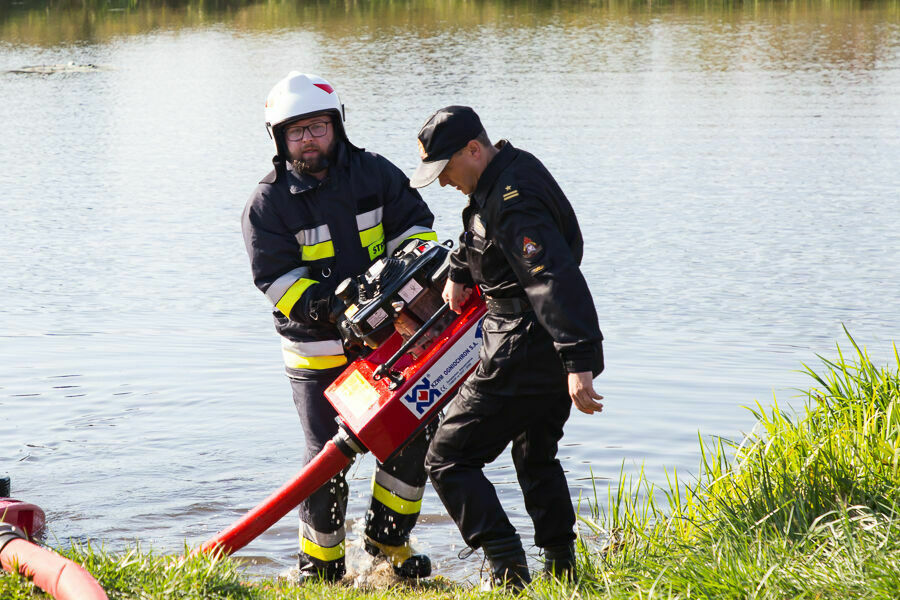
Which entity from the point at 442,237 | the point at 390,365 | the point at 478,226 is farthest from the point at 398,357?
the point at 442,237

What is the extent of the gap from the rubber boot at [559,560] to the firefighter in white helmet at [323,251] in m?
0.93

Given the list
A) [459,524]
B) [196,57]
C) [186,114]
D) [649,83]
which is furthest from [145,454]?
[196,57]

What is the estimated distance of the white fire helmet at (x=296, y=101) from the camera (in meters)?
5.03

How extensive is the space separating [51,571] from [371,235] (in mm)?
2007

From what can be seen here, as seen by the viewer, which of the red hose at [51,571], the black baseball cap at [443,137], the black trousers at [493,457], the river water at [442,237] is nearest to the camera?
the red hose at [51,571]

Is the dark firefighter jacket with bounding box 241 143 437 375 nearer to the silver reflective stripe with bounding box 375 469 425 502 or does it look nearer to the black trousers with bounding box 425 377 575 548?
the silver reflective stripe with bounding box 375 469 425 502

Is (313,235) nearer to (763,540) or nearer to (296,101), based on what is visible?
(296,101)

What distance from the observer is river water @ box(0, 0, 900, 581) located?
7.07 m

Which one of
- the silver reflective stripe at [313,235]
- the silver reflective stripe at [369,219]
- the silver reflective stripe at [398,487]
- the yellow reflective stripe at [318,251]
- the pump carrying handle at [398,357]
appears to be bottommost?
the silver reflective stripe at [398,487]

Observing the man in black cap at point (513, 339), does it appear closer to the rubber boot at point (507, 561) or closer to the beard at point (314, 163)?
the rubber boot at point (507, 561)

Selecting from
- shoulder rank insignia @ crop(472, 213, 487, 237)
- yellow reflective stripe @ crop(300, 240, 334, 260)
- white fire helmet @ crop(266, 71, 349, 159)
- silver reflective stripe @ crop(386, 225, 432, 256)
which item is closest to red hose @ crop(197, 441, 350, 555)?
yellow reflective stripe @ crop(300, 240, 334, 260)

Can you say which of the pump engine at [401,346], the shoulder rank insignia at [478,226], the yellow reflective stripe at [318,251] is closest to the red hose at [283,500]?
the pump engine at [401,346]

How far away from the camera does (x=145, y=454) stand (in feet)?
23.7

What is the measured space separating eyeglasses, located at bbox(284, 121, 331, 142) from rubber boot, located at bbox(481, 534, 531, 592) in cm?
190
